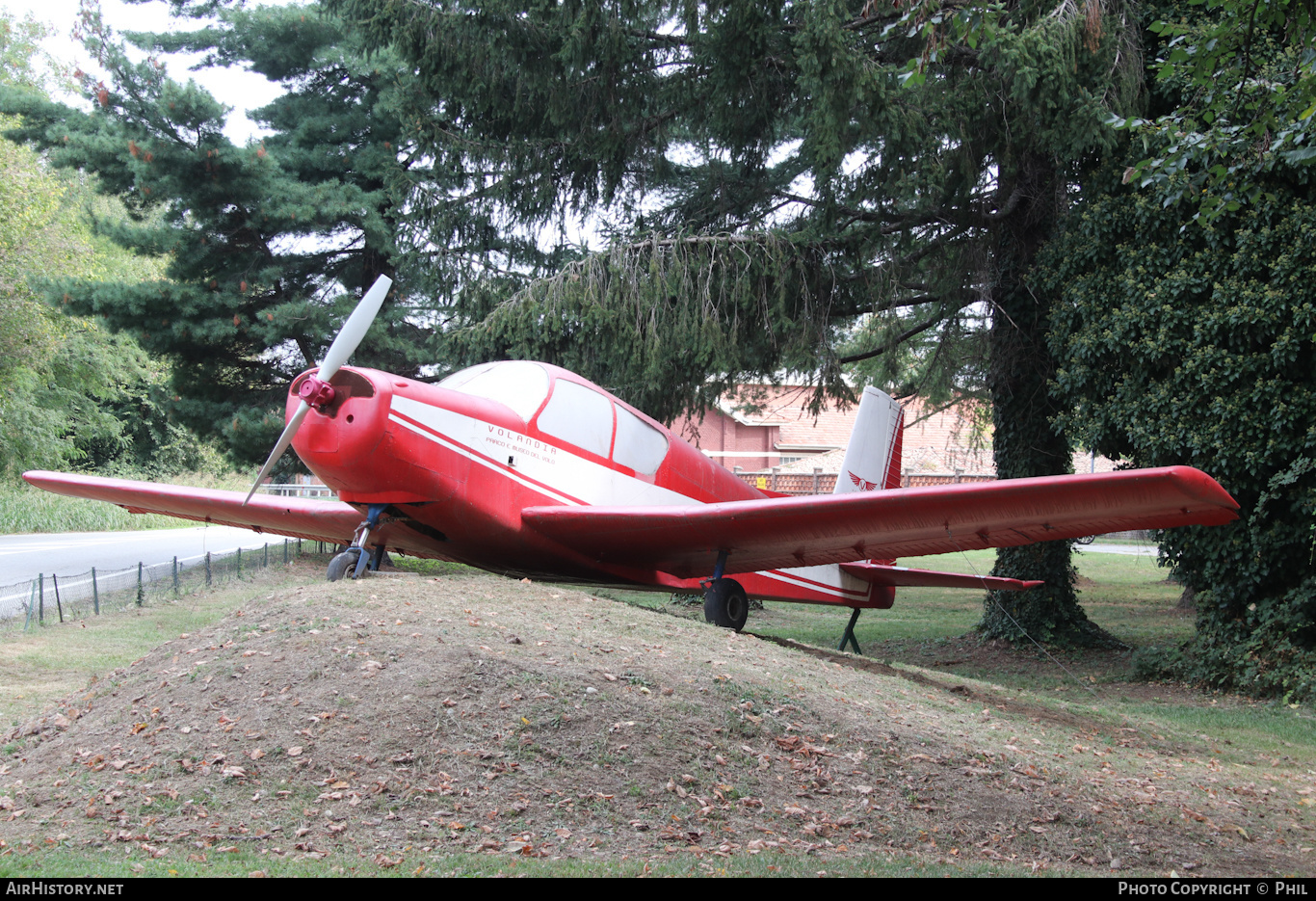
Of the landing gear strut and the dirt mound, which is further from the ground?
the landing gear strut

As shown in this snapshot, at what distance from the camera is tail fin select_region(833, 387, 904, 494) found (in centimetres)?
1221

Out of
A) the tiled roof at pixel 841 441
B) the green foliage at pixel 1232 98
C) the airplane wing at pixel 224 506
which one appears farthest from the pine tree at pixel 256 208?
the tiled roof at pixel 841 441

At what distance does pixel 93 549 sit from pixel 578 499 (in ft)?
59.0

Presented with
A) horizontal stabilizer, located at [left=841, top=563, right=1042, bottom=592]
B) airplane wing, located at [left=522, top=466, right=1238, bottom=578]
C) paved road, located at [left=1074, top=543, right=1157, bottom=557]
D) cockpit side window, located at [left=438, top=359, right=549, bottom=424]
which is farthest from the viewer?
paved road, located at [left=1074, top=543, right=1157, bottom=557]

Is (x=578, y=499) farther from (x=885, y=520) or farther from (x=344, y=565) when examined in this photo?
(x=885, y=520)

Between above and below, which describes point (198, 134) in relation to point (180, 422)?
above

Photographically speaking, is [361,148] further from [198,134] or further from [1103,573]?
[1103,573]

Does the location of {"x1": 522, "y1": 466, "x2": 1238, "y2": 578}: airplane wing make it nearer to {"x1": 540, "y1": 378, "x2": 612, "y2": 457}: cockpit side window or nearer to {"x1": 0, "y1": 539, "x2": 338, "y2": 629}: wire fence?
{"x1": 540, "y1": 378, "x2": 612, "y2": 457}: cockpit side window

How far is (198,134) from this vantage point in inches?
692

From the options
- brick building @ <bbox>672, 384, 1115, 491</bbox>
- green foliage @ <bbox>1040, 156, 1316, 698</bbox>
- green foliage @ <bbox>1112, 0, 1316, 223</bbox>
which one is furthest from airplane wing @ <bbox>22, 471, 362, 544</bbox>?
brick building @ <bbox>672, 384, 1115, 491</bbox>

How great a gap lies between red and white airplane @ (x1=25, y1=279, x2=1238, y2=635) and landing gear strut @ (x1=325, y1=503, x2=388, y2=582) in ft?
0.05

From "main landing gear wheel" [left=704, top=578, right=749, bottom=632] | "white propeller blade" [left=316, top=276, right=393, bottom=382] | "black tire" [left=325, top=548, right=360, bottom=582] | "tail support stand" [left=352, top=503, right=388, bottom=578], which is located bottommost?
"main landing gear wheel" [left=704, top=578, right=749, bottom=632]
